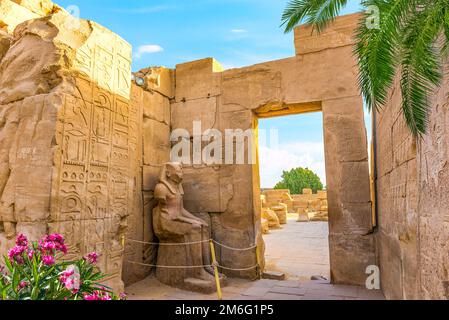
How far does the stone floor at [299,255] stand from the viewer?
5.89 metres

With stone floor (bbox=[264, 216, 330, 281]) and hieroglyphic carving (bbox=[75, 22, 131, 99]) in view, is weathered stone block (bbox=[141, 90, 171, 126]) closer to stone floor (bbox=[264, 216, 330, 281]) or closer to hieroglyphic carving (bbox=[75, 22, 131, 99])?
hieroglyphic carving (bbox=[75, 22, 131, 99])

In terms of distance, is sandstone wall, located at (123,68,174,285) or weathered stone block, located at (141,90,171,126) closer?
sandstone wall, located at (123,68,174,285)

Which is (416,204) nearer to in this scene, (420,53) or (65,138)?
(420,53)

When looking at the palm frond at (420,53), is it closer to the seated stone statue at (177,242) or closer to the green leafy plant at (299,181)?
the seated stone statue at (177,242)

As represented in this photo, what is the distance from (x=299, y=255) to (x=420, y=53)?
→ 20.7ft

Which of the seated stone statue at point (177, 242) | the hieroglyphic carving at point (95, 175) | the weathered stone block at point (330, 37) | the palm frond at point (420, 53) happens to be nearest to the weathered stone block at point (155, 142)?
the seated stone statue at point (177, 242)

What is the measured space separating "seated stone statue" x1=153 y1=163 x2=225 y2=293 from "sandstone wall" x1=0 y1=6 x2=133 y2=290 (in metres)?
0.77

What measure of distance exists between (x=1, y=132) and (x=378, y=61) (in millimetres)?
4098

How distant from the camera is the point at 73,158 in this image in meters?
3.63

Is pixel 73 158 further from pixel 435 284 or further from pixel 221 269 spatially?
pixel 435 284

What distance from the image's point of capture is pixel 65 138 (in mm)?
3553

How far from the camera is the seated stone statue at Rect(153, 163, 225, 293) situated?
4824mm

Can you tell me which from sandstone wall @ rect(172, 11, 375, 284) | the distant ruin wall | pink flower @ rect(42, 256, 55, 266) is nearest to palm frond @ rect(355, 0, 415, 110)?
the distant ruin wall

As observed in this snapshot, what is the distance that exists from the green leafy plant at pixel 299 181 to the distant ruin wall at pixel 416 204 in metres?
34.0
